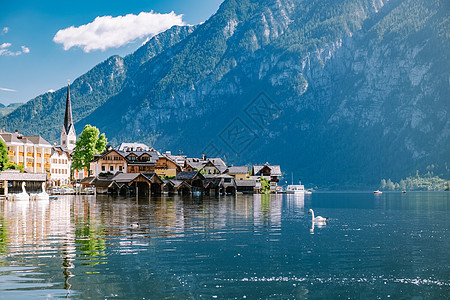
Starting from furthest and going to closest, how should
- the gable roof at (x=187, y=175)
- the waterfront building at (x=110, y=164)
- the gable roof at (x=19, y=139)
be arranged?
the waterfront building at (x=110, y=164) < the gable roof at (x=187, y=175) < the gable roof at (x=19, y=139)

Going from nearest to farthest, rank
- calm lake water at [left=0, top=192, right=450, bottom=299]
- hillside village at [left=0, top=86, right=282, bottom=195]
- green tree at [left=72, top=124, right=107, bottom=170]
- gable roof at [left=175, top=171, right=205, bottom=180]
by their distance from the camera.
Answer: calm lake water at [left=0, top=192, right=450, bottom=299]
hillside village at [left=0, top=86, right=282, bottom=195]
gable roof at [left=175, top=171, right=205, bottom=180]
green tree at [left=72, top=124, right=107, bottom=170]

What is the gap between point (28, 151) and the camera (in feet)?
507

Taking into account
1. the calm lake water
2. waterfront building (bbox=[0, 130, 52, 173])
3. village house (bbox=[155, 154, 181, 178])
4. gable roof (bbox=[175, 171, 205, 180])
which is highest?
waterfront building (bbox=[0, 130, 52, 173])

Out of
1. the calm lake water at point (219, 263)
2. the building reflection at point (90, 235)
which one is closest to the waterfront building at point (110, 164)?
the building reflection at point (90, 235)

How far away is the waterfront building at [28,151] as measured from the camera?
145m

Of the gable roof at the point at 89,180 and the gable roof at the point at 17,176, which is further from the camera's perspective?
the gable roof at the point at 89,180

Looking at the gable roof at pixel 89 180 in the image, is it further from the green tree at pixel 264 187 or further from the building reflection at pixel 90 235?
the building reflection at pixel 90 235

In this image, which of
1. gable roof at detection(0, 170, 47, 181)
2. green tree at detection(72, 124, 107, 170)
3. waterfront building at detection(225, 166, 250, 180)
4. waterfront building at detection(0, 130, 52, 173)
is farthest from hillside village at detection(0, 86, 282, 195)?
gable roof at detection(0, 170, 47, 181)

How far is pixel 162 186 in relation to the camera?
14288cm

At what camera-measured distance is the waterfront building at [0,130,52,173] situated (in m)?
145

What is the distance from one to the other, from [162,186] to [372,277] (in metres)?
120

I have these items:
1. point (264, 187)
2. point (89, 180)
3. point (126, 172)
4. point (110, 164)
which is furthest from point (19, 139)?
point (264, 187)

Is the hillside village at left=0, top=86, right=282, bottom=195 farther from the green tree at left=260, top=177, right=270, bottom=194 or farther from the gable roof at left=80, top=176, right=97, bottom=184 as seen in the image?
the green tree at left=260, top=177, right=270, bottom=194

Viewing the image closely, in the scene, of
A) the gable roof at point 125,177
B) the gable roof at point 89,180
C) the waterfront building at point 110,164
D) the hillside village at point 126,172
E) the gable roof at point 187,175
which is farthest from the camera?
the waterfront building at point 110,164
